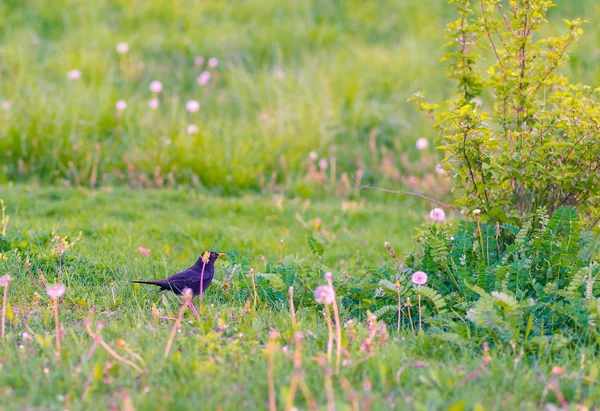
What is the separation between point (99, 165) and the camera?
8438 millimetres

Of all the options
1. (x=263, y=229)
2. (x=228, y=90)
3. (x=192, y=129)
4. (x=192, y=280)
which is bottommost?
(x=263, y=229)

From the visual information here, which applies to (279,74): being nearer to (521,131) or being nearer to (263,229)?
(263,229)

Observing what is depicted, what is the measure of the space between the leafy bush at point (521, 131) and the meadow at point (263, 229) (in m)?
0.19

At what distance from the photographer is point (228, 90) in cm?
1054

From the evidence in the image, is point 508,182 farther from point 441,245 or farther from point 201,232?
point 201,232

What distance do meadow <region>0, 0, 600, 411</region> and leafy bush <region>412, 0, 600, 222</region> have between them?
0.64 ft

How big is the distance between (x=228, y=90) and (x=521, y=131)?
6.52 meters

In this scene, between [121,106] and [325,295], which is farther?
[121,106]

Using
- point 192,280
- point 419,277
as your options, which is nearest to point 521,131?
point 419,277

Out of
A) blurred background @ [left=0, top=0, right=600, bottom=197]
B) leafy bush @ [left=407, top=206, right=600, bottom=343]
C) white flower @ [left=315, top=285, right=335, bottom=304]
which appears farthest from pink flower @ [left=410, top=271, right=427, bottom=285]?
blurred background @ [left=0, top=0, right=600, bottom=197]

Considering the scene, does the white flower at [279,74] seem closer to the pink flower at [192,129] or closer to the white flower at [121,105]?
the pink flower at [192,129]

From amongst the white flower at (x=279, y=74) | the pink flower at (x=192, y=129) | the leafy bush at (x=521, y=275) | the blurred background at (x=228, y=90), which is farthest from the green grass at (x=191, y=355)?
the white flower at (x=279, y=74)

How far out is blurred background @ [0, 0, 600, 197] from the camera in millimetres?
8461

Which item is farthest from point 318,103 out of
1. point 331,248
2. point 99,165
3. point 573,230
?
point 573,230
